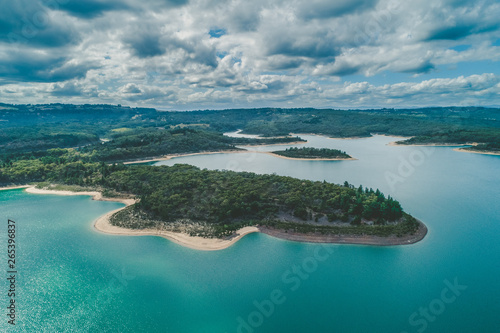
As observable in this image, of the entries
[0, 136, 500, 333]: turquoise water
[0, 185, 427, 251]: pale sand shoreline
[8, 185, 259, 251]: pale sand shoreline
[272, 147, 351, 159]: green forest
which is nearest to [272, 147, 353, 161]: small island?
[272, 147, 351, 159]: green forest

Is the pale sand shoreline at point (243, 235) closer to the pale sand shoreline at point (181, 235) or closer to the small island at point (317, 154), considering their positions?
the pale sand shoreline at point (181, 235)

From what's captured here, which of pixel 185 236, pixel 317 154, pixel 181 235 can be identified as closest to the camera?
pixel 185 236

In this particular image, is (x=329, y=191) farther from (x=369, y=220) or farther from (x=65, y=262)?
(x=65, y=262)

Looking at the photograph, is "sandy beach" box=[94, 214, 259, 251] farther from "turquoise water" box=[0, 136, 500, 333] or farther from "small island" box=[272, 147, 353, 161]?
"small island" box=[272, 147, 353, 161]

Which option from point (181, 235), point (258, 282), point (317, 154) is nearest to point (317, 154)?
point (317, 154)

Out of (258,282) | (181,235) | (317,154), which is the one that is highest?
(317,154)

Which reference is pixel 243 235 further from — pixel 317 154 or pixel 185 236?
pixel 317 154

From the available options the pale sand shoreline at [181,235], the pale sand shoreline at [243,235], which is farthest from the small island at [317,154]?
the pale sand shoreline at [181,235]

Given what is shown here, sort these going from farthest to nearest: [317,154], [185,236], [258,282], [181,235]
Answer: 1. [317,154]
2. [181,235]
3. [185,236]
4. [258,282]

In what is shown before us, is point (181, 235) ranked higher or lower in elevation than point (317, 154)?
lower
